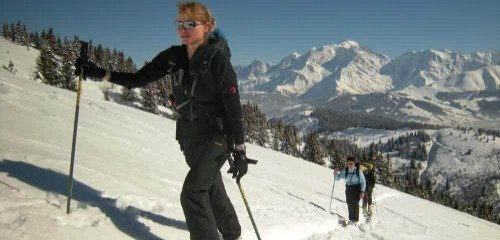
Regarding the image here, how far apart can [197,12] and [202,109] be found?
1.17 metres

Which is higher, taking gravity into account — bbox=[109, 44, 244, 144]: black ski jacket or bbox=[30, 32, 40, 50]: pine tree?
bbox=[30, 32, 40, 50]: pine tree

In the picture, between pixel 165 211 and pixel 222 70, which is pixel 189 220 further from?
pixel 165 211

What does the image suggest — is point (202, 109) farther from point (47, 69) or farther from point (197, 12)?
point (47, 69)

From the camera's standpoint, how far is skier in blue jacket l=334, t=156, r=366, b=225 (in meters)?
13.6

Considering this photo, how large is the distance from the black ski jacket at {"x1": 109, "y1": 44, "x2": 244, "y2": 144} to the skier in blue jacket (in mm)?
10106

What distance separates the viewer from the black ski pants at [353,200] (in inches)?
535

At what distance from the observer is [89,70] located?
494 cm

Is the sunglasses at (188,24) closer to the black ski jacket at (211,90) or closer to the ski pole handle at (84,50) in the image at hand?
the black ski jacket at (211,90)

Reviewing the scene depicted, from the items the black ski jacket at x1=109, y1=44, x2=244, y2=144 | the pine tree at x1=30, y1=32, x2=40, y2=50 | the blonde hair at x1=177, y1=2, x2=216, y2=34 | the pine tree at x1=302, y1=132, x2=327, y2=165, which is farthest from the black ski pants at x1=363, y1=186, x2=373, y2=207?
the pine tree at x1=30, y1=32, x2=40, y2=50

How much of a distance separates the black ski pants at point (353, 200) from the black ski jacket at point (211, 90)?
10082mm

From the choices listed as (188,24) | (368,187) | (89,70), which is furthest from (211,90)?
(368,187)

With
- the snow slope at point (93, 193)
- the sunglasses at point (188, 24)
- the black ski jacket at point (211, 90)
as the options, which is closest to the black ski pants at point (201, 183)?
the black ski jacket at point (211, 90)

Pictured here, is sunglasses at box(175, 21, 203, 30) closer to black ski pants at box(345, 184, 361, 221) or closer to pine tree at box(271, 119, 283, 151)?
black ski pants at box(345, 184, 361, 221)

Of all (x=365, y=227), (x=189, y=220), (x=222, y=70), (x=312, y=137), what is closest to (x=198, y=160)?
(x=189, y=220)
